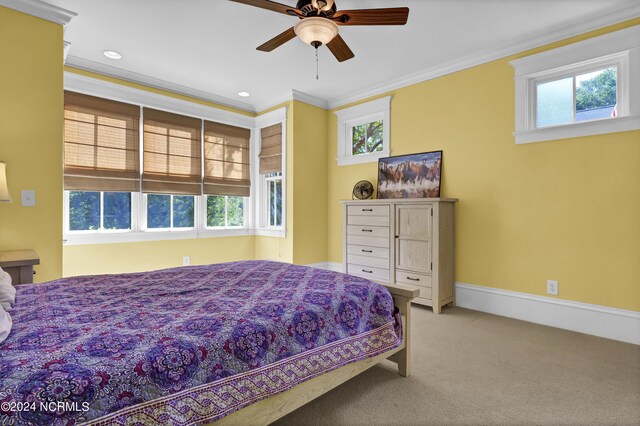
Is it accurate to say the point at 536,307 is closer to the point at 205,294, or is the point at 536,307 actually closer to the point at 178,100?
the point at 205,294

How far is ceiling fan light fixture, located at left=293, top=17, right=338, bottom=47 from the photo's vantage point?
2.15 m

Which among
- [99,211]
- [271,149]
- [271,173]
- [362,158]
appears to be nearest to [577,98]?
[362,158]

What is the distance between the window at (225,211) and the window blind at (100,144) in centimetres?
105

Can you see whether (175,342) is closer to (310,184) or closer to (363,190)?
(363,190)

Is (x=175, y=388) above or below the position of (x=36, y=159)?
below

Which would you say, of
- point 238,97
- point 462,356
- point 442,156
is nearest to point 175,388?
point 462,356

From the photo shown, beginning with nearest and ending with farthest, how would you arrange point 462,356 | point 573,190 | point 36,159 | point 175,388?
point 175,388, point 462,356, point 36,159, point 573,190

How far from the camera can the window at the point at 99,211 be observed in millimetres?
3756

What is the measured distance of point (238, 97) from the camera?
4.84m

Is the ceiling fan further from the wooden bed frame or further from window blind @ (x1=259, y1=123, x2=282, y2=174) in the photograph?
window blind @ (x1=259, y1=123, x2=282, y2=174)

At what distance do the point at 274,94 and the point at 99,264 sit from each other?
10.0 feet

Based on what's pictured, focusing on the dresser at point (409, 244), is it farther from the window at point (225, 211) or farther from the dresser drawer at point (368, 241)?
the window at point (225, 211)

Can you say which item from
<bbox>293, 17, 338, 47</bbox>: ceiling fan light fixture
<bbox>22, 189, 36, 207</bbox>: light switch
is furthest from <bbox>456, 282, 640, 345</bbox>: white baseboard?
<bbox>22, 189, 36, 207</bbox>: light switch

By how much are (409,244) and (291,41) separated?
7.84ft
